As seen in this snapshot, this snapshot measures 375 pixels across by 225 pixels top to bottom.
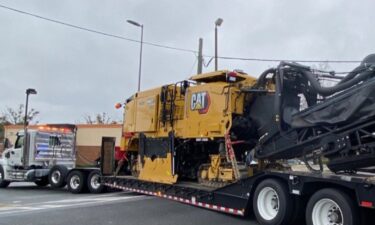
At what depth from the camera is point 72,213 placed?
1066cm

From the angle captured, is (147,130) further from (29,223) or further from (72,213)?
(29,223)

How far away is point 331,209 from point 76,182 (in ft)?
35.0

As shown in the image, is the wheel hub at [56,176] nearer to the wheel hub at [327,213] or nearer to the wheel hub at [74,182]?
the wheel hub at [74,182]

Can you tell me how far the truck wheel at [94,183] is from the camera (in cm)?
1537

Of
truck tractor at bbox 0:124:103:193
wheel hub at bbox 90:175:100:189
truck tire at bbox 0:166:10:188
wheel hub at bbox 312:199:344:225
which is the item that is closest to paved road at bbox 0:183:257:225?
wheel hub at bbox 90:175:100:189

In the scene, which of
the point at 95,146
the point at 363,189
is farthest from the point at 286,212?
the point at 95,146

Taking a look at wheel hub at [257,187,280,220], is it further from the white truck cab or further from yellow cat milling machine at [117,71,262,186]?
the white truck cab

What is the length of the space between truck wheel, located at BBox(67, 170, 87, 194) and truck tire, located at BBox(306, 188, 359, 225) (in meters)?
9.84

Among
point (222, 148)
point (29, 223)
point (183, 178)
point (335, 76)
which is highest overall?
point (335, 76)

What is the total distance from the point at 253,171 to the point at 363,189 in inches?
127

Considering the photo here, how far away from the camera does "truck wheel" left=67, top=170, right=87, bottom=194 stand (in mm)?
15789

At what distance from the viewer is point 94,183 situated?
613 inches

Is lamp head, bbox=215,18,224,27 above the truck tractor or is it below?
above

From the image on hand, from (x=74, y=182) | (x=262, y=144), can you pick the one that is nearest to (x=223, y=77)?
(x=262, y=144)
